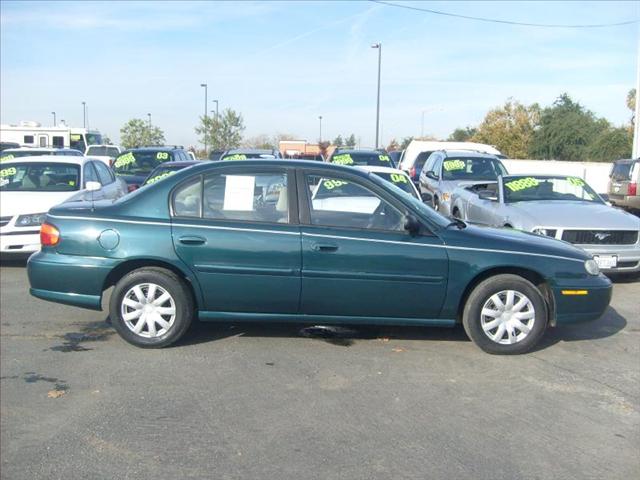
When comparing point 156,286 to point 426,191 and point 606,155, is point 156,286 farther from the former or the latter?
point 606,155

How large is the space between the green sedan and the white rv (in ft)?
95.2

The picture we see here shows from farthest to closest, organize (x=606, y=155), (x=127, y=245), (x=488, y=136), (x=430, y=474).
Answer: (x=488, y=136) → (x=606, y=155) → (x=127, y=245) → (x=430, y=474)

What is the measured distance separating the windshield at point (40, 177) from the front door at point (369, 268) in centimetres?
601

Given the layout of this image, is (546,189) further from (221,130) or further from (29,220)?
(221,130)

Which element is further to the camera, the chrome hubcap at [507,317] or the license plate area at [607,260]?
the license plate area at [607,260]

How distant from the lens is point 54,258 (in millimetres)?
5738

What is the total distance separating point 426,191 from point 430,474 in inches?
477

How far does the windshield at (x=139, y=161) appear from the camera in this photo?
16672 mm

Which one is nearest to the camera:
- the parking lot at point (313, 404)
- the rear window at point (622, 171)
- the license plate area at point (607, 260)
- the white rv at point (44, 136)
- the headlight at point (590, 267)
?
the parking lot at point (313, 404)

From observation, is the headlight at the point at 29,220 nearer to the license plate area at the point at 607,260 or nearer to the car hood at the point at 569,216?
the car hood at the point at 569,216

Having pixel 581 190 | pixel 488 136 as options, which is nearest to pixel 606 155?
pixel 488 136

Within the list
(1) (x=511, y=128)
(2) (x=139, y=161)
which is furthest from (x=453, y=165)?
(1) (x=511, y=128)

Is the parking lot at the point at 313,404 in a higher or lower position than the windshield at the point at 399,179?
lower

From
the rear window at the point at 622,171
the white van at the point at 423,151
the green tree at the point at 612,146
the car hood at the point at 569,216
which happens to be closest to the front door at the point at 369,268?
the car hood at the point at 569,216
